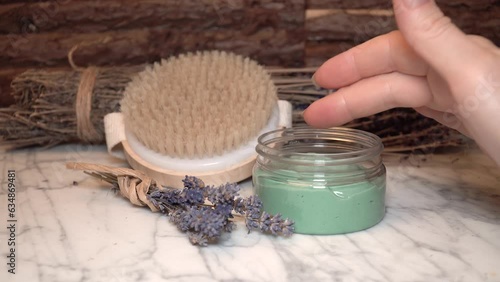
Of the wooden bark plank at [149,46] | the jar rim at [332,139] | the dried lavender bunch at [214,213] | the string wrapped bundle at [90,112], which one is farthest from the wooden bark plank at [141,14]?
the dried lavender bunch at [214,213]

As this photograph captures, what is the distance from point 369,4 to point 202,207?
0.55 meters

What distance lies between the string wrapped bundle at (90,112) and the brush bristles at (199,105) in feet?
0.28

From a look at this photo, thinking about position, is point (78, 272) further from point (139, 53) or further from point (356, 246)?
point (139, 53)

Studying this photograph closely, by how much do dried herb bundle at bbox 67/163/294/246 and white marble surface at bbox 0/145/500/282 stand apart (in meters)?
0.01

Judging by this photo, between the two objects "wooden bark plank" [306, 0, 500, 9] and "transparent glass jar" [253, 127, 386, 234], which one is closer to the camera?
"transparent glass jar" [253, 127, 386, 234]

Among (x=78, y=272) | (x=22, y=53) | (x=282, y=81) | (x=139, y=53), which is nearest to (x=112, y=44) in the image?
(x=139, y=53)

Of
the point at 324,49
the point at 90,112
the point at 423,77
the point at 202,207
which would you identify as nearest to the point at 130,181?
the point at 202,207

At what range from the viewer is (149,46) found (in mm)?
1109

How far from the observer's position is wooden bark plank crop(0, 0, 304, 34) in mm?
1077

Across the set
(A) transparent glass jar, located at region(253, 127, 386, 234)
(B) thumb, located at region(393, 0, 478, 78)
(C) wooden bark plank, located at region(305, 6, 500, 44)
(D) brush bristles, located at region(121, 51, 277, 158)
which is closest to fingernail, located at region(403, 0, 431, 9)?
(B) thumb, located at region(393, 0, 478, 78)

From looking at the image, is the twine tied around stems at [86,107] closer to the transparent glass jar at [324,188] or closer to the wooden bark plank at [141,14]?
the wooden bark plank at [141,14]

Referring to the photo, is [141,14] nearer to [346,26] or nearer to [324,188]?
[346,26]

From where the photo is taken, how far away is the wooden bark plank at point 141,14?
1.08 meters

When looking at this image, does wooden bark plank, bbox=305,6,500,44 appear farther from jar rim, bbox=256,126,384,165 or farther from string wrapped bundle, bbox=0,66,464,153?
jar rim, bbox=256,126,384,165
